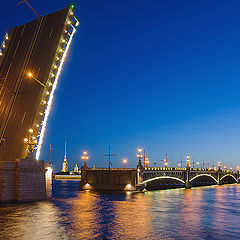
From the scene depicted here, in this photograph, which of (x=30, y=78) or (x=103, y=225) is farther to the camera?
(x=30, y=78)

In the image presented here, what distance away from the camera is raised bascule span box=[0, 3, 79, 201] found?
32.4m

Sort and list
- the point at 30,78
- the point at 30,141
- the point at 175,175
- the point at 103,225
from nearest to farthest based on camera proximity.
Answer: the point at 103,225
the point at 30,141
the point at 30,78
the point at 175,175

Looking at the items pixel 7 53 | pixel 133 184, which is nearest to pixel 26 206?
pixel 7 53

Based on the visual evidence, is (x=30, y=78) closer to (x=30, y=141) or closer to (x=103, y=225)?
(x=30, y=141)

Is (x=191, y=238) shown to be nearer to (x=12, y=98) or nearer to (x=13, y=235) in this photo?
(x=13, y=235)

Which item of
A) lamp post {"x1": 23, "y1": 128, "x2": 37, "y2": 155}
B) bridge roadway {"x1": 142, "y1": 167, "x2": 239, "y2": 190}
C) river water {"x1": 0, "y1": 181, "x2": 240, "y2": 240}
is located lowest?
river water {"x1": 0, "y1": 181, "x2": 240, "y2": 240}

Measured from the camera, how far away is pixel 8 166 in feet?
91.2

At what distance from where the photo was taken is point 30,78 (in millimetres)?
33438

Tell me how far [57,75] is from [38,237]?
23.3m

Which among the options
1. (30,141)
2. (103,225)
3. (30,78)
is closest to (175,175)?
(30,141)

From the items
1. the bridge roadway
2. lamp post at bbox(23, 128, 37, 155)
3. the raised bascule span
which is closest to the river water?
lamp post at bbox(23, 128, 37, 155)

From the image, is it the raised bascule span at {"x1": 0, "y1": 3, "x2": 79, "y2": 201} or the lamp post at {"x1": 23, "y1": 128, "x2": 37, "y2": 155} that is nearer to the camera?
the lamp post at {"x1": 23, "y1": 128, "x2": 37, "y2": 155}

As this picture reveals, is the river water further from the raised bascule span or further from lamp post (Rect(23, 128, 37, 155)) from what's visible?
the raised bascule span

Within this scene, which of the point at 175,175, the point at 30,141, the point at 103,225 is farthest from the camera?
the point at 175,175
